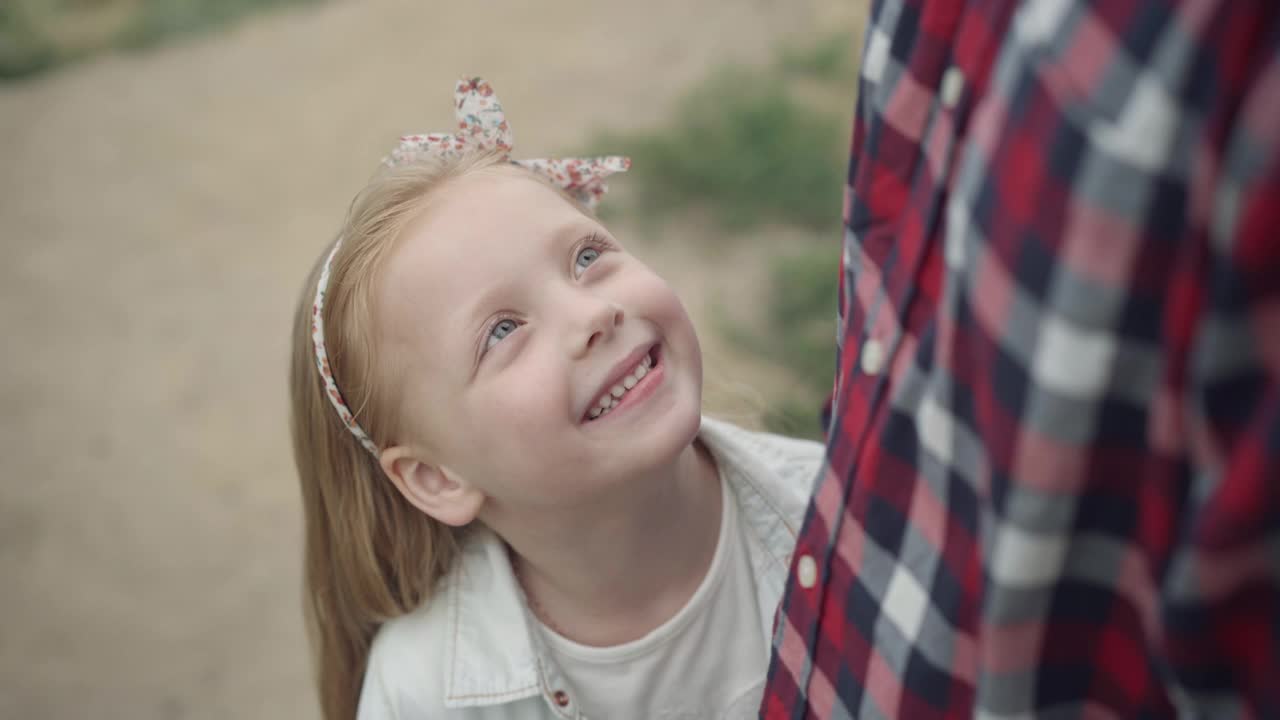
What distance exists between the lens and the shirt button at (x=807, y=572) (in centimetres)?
107

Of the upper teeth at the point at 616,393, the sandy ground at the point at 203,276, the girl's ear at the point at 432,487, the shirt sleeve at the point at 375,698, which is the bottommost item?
the sandy ground at the point at 203,276

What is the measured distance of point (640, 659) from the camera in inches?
67.9

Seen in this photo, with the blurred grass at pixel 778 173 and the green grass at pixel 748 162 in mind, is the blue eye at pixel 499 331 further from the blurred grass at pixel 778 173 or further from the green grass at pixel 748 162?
the green grass at pixel 748 162

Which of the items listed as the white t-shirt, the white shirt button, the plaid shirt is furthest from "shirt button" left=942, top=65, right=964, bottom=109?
the white t-shirt

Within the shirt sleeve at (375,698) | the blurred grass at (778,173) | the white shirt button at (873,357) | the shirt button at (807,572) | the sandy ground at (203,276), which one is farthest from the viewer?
the blurred grass at (778,173)

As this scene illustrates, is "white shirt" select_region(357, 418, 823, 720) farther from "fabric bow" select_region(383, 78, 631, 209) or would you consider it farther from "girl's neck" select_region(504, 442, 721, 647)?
"fabric bow" select_region(383, 78, 631, 209)

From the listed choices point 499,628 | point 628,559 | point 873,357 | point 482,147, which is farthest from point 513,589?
point 873,357

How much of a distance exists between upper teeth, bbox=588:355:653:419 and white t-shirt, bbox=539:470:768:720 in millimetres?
381

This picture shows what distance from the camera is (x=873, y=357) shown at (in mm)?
981

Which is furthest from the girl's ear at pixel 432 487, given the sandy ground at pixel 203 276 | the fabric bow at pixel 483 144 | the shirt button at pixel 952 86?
the sandy ground at pixel 203 276

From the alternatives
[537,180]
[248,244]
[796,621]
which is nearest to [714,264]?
[248,244]

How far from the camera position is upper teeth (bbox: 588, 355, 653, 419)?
1487 mm

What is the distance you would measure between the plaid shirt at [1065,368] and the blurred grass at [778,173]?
7.59ft

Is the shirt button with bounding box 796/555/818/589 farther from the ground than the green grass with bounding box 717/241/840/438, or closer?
farther from the ground
